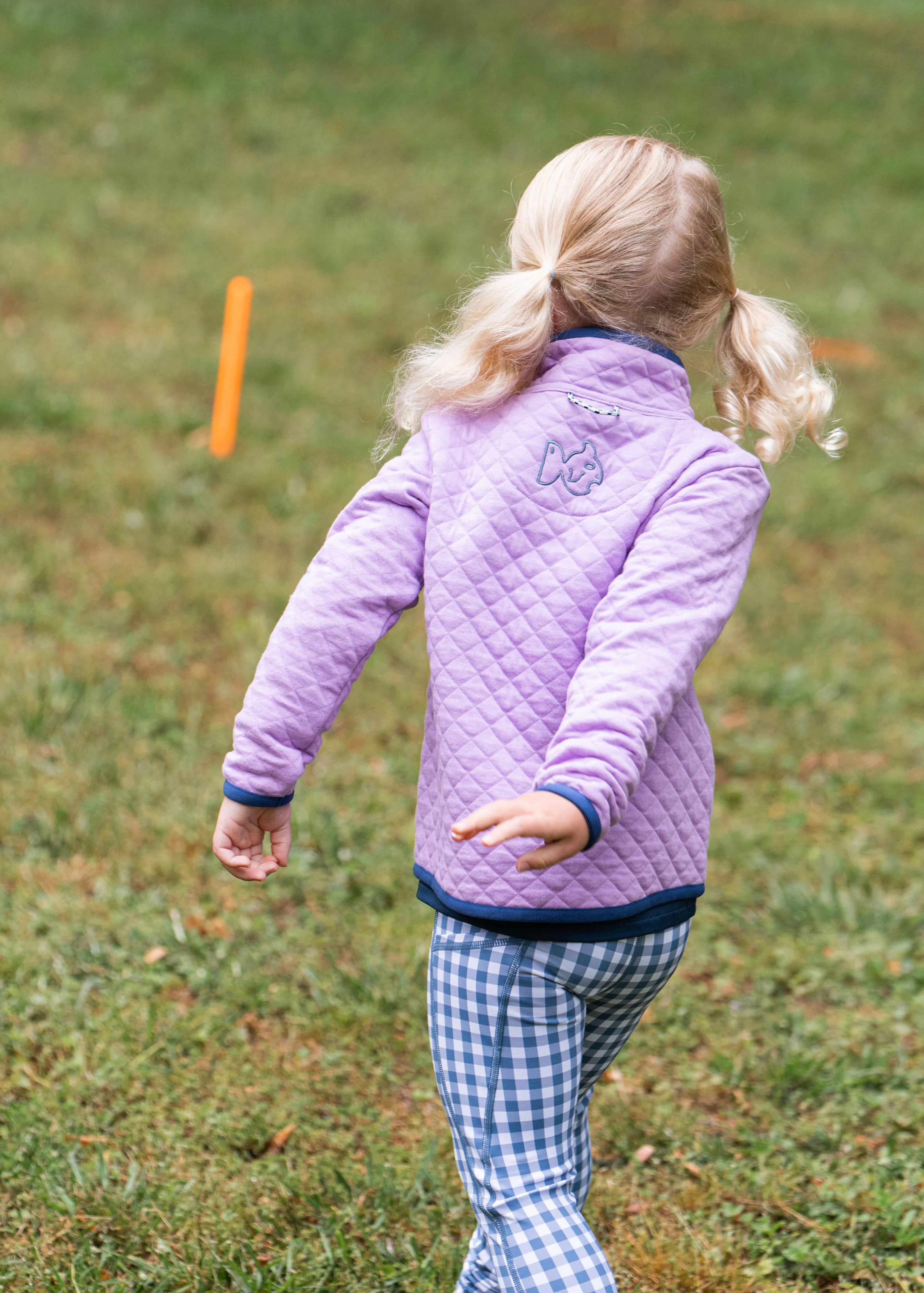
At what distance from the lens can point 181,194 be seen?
345 inches

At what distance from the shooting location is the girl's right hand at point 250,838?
1.93 meters

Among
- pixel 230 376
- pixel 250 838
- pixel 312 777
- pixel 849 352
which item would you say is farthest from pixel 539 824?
pixel 849 352

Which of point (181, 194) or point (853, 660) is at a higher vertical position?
point (181, 194)

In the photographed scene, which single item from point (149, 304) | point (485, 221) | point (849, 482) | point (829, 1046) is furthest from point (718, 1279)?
point (485, 221)

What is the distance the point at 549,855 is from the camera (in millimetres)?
1557

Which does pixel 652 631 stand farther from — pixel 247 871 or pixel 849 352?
pixel 849 352

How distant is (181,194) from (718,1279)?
792cm

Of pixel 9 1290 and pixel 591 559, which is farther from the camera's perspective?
pixel 9 1290

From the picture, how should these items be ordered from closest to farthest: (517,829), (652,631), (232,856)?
1. (517,829)
2. (652,631)
3. (232,856)

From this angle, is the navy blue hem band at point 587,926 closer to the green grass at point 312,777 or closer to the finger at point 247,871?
the finger at point 247,871

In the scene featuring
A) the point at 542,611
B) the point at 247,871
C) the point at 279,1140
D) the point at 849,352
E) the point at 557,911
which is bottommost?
the point at 279,1140

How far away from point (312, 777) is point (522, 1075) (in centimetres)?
232

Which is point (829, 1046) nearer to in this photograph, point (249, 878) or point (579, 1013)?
point (579, 1013)

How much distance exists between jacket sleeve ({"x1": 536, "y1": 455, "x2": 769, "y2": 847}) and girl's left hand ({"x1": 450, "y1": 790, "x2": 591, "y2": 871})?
17mm
